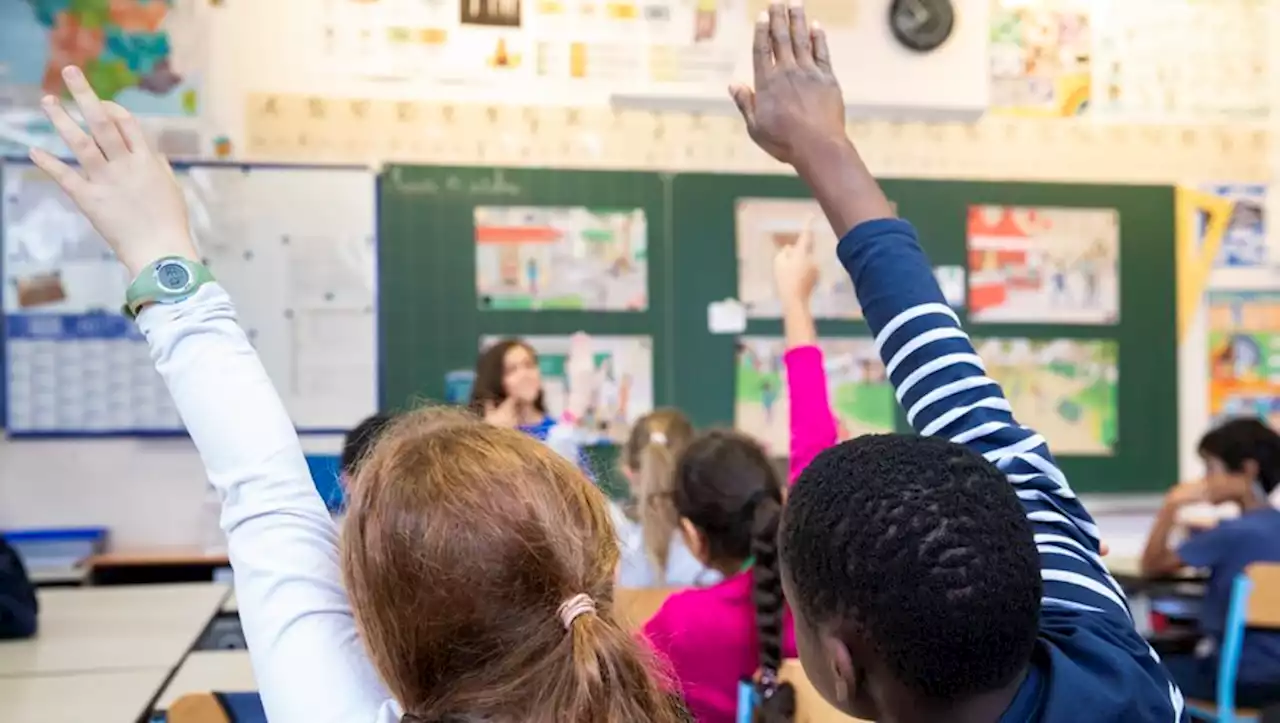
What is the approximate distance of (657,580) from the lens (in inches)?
103

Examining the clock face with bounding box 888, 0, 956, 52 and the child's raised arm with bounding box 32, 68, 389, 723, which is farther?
the clock face with bounding box 888, 0, 956, 52

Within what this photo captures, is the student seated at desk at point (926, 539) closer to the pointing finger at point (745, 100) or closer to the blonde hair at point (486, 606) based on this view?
the pointing finger at point (745, 100)

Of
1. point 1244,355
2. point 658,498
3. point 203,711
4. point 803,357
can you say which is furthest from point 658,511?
point 1244,355

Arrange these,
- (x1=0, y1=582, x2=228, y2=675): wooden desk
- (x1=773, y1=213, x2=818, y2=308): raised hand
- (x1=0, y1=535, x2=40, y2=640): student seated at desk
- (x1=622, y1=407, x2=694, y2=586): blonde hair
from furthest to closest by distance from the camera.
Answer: (x1=622, y1=407, x2=694, y2=586): blonde hair, (x1=0, y1=535, x2=40, y2=640): student seated at desk, (x1=0, y1=582, x2=228, y2=675): wooden desk, (x1=773, y1=213, x2=818, y2=308): raised hand

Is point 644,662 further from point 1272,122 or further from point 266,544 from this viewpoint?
point 1272,122

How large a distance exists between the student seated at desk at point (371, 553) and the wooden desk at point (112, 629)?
1482mm

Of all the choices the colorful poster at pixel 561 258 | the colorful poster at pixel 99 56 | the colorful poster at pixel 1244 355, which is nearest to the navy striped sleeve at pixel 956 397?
the colorful poster at pixel 561 258

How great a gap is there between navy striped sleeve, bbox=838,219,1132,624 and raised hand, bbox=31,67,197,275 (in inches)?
20.2

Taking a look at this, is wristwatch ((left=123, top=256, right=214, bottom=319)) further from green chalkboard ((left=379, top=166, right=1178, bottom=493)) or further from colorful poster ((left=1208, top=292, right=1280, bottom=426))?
colorful poster ((left=1208, top=292, right=1280, bottom=426))

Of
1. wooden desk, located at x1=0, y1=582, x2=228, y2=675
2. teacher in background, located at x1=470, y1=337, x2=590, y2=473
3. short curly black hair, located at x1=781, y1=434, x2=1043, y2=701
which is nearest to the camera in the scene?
short curly black hair, located at x1=781, y1=434, x2=1043, y2=701

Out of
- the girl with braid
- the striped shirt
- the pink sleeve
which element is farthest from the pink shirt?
the striped shirt

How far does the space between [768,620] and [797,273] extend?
58cm

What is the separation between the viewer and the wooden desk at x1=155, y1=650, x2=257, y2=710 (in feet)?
6.08

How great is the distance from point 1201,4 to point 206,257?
3.84 m
